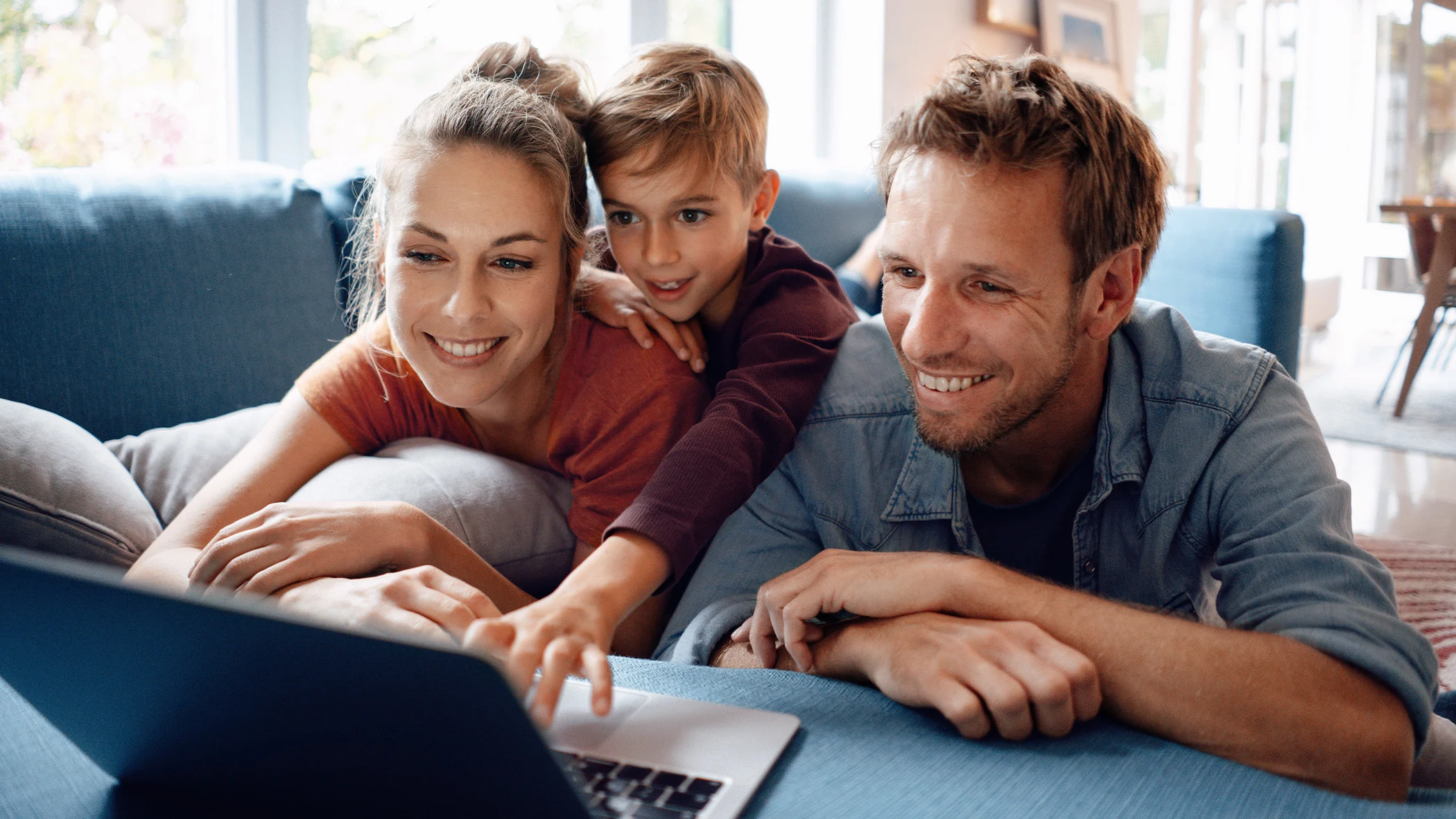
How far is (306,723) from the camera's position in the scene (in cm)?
51

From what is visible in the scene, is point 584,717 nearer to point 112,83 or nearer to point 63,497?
point 63,497

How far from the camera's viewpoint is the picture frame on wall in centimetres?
493

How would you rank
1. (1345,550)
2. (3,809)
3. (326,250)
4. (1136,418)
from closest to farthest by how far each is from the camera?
(3,809), (1345,550), (1136,418), (326,250)

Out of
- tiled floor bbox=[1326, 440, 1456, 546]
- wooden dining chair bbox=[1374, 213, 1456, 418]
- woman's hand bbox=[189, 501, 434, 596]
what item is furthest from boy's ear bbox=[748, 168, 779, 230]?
wooden dining chair bbox=[1374, 213, 1456, 418]

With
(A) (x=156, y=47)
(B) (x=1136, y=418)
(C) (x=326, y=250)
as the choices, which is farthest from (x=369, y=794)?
(A) (x=156, y=47)

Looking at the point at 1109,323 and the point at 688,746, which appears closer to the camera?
the point at 688,746

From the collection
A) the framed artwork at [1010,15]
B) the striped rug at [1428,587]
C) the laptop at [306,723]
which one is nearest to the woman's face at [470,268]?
the laptop at [306,723]

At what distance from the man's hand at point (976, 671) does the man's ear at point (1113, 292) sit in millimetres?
470

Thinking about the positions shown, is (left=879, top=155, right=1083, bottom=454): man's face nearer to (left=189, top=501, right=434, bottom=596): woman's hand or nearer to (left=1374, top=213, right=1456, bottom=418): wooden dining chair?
(left=189, top=501, right=434, bottom=596): woman's hand

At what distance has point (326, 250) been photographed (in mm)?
1967

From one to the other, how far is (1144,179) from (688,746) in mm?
850

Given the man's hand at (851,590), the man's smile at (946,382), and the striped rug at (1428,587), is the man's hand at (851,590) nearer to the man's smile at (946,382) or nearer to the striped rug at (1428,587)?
the man's smile at (946,382)

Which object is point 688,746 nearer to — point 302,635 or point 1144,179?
point 302,635

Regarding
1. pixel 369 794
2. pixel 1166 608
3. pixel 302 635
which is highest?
pixel 302 635
